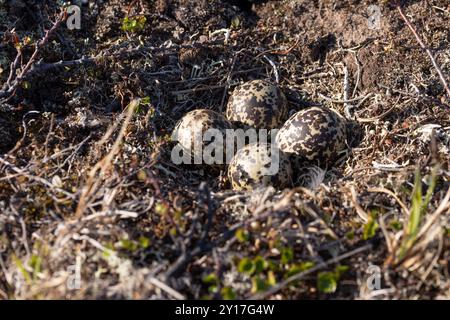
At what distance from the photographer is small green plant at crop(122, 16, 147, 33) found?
4.02 meters

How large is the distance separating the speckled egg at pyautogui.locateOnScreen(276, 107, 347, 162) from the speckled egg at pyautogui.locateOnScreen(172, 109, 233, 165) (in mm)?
410

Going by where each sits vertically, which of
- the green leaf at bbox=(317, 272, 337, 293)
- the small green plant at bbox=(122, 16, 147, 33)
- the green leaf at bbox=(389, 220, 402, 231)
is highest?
the small green plant at bbox=(122, 16, 147, 33)

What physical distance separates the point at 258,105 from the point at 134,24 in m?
1.21

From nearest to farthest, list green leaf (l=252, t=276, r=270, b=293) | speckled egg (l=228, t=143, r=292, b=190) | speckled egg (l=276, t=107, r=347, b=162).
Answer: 1. green leaf (l=252, t=276, r=270, b=293)
2. speckled egg (l=228, t=143, r=292, b=190)
3. speckled egg (l=276, t=107, r=347, b=162)

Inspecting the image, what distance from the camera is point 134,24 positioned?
13.2ft

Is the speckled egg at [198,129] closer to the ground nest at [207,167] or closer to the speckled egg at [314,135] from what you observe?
the ground nest at [207,167]

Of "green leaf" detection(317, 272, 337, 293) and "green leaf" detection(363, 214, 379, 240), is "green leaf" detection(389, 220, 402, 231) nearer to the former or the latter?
"green leaf" detection(363, 214, 379, 240)

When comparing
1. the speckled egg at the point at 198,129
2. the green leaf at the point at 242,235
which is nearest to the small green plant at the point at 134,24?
the speckled egg at the point at 198,129

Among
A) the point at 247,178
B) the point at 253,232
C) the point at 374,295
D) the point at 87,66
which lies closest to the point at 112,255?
the point at 253,232

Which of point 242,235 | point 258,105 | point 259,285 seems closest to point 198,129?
point 258,105

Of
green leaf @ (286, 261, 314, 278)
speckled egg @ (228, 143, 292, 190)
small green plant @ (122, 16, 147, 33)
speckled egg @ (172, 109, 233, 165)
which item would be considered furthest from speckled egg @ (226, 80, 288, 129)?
green leaf @ (286, 261, 314, 278)

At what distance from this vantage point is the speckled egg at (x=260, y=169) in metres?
3.20

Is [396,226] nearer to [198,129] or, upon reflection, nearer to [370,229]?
[370,229]

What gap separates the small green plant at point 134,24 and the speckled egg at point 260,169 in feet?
4.67
